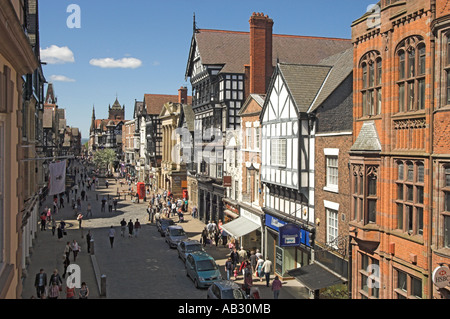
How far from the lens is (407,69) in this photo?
43.8ft

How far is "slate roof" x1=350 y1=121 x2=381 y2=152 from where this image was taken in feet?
47.7

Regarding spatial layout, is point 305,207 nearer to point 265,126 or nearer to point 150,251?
point 265,126

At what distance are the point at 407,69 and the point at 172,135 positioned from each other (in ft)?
151

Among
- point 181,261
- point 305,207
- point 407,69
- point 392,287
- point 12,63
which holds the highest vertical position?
point 407,69

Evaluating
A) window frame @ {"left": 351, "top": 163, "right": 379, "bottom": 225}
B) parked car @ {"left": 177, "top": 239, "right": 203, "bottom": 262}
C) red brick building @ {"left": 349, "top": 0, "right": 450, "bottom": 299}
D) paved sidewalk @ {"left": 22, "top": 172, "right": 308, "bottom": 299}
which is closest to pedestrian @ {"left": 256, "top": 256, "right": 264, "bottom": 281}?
paved sidewalk @ {"left": 22, "top": 172, "right": 308, "bottom": 299}

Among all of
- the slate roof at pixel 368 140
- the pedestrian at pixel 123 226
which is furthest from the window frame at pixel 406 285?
the pedestrian at pixel 123 226

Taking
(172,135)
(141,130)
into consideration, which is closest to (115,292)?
(172,135)

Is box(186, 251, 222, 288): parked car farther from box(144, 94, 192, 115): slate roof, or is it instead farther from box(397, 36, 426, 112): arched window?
box(144, 94, 192, 115): slate roof

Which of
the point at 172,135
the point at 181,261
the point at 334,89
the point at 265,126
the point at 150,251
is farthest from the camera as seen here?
the point at 172,135

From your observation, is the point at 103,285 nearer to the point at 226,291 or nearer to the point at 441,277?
the point at 226,291

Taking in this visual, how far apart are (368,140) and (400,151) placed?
1.45 meters

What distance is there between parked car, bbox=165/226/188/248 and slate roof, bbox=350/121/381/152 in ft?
60.4

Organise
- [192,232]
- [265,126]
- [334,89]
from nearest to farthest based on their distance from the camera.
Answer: [334,89] < [265,126] < [192,232]

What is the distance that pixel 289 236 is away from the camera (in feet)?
69.1
